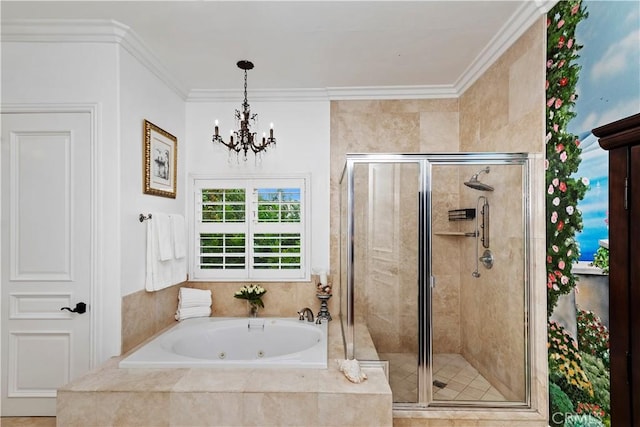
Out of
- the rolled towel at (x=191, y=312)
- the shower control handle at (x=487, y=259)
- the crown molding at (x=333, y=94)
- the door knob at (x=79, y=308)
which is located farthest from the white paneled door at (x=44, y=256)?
the shower control handle at (x=487, y=259)

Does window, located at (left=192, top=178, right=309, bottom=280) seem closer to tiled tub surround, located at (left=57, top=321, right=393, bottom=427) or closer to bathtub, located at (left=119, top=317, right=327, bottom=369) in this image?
bathtub, located at (left=119, top=317, right=327, bottom=369)

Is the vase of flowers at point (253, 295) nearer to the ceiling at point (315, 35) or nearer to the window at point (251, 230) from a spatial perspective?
the window at point (251, 230)

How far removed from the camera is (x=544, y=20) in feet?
6.66

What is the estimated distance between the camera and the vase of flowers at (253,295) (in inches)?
129

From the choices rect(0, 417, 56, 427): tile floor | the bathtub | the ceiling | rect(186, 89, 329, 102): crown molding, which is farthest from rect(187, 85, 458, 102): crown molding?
rect(0, 417, 56, 427): tile floor

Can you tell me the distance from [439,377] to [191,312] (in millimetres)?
2179

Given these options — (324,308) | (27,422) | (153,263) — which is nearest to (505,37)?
(324,308)

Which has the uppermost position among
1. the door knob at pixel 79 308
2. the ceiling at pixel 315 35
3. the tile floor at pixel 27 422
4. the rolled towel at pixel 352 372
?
the ceiling at pixel 315 35

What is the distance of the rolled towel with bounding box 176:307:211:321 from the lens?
10.4ft

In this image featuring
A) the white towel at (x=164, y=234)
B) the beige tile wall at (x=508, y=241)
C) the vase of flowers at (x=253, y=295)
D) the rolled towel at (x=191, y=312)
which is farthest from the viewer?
the vase of flowers at (x=253, y=295)

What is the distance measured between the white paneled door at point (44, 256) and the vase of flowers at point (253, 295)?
127 centimetres

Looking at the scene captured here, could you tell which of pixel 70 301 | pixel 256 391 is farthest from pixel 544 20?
pixel 70 301

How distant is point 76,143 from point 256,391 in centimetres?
197

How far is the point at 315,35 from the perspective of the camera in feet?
8.00
